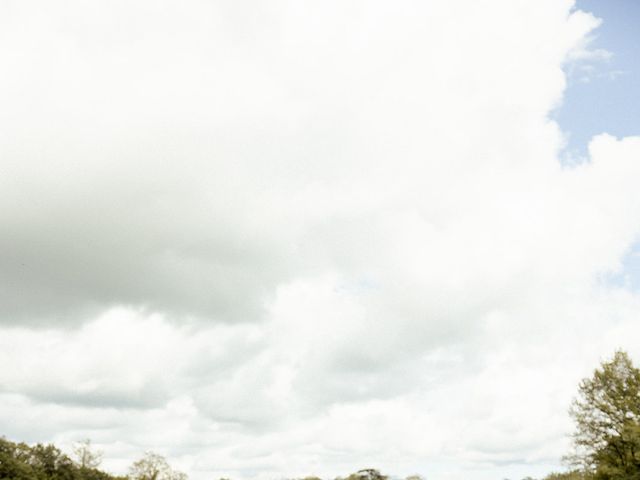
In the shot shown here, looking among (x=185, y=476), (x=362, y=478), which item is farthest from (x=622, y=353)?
(x=185, y=476)

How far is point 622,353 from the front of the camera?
162 ft

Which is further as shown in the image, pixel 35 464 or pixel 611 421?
pixel 35 464

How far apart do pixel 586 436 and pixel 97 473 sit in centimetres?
10599

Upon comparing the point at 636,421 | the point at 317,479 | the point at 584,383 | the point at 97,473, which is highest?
the point at 584,383

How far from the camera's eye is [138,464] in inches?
5310

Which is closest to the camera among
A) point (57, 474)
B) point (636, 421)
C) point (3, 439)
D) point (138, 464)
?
point (636, 421)

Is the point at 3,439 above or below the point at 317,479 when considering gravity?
above

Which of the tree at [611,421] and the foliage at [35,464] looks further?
the foliage at [35,464]

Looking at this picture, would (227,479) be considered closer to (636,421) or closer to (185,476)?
(185,476)

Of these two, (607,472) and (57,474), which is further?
(57,474)

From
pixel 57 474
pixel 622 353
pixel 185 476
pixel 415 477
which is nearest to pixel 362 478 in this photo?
pixel 415 477

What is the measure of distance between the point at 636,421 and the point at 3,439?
286 ft

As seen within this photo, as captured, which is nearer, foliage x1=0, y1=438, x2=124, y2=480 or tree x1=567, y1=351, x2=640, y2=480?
tree x1=567, y1=351, x2=640, y2=480

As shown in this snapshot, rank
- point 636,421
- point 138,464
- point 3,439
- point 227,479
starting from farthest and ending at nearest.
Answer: point 227,479
point 138,464
point 3,439
point 636,421
